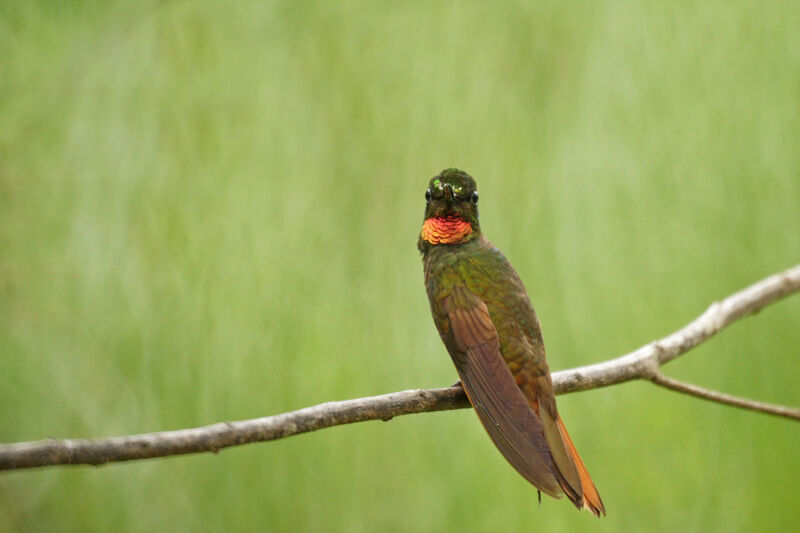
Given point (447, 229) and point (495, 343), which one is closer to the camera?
point (495, 343)

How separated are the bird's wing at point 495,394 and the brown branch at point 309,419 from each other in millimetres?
47

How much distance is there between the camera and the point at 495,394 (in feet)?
3.77

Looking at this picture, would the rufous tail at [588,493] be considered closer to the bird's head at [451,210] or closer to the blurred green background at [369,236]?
the bird's head at [451,210]

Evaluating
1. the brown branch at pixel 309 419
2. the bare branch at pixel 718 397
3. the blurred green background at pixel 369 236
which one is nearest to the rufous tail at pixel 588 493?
the brown branch at pixel 309 419

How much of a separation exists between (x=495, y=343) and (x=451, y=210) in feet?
0.96

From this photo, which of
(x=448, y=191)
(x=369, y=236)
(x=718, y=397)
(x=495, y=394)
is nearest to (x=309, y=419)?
(x=495, y=394)

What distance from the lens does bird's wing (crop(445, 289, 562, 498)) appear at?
1001mm

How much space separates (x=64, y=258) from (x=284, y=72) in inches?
30.5

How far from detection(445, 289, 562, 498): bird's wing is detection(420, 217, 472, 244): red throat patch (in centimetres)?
14

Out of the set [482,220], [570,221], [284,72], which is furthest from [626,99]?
[284,72]

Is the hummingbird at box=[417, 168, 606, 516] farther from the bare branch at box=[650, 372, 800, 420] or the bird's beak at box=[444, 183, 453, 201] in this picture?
the bare branch at box=[650, 372, 800, 420]

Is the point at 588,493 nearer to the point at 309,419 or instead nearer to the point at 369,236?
the point at 309,419

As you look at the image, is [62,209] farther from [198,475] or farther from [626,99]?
[626,99]

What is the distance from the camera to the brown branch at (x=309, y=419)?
0.75 m
